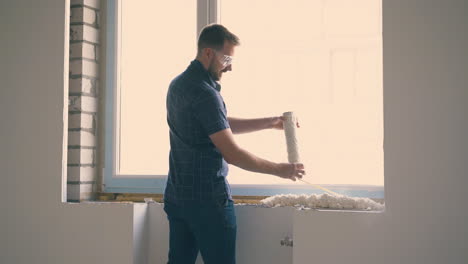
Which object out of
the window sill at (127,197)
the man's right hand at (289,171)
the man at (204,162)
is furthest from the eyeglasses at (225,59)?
the window sill at (127,197)

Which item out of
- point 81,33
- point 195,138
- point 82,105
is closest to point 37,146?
point 82,105

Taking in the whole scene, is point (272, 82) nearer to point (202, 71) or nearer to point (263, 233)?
point (202, 71)

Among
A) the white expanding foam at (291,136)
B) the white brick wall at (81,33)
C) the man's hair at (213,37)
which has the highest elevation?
the white brick wall at (81,33)

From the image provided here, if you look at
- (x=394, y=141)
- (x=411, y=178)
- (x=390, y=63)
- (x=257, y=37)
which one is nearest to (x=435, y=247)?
(x=411, y=178)

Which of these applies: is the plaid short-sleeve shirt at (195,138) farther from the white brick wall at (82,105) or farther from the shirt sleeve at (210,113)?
the white brick wall at (82,105)

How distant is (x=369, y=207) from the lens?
2455mm

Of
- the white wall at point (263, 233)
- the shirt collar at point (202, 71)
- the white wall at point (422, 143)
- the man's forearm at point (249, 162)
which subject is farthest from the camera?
the white wall at point (263, 233)

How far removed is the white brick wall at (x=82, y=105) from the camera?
121 inches

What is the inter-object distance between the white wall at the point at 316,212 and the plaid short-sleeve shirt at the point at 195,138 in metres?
0.36

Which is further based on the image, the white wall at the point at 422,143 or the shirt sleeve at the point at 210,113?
the shirt sleeve at the point at 210,113

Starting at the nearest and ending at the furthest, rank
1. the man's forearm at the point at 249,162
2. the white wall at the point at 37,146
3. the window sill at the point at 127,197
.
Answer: the man's forearm at the point at 249,162
the white wall at the point at 37,146
the window sill at the point at 127,197

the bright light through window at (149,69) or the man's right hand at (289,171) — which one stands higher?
the bright light through window at (149,69)

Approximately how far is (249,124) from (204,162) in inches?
15.8

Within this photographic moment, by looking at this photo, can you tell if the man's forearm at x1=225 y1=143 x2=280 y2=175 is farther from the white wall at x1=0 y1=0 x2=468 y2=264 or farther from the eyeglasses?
the eyeglasses
